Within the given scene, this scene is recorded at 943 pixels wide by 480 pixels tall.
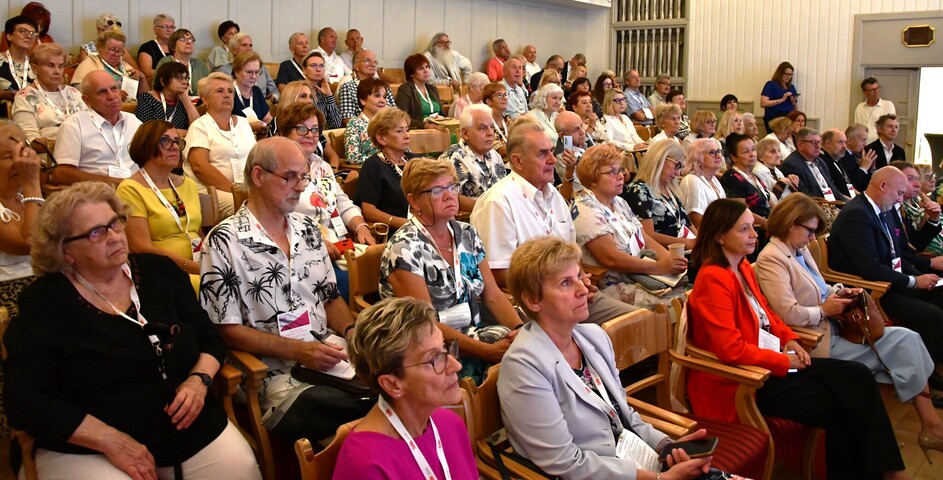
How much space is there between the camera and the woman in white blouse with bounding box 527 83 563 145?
23.3 ft

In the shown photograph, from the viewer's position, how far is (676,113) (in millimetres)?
7812

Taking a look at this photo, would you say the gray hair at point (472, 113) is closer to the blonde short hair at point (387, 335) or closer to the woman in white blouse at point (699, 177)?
the woman in white blouse at point (699, 177)

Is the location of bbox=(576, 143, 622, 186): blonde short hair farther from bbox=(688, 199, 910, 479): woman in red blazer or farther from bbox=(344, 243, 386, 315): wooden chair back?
bbox=(344, 243, 386, 315): wooden chair back

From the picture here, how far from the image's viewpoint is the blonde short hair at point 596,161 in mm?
4059

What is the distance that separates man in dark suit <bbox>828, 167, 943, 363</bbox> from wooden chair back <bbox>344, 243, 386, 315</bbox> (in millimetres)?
2759

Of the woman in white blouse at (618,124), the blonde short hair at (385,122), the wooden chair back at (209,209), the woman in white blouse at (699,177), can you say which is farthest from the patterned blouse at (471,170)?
the woman in white blouse at (618,124)

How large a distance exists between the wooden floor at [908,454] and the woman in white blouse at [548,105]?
3.76m

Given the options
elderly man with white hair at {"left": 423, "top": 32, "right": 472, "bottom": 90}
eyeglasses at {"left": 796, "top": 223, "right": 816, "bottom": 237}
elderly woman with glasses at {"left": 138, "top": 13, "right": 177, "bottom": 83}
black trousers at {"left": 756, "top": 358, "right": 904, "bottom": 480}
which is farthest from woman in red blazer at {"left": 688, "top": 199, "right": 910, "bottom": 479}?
elderly man with white hair at {"left": 423, "top": 32, "right": 472, "bottom": 90}

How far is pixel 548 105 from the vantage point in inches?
284

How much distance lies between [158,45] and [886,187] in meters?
6.23

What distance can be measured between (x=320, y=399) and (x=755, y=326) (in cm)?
173

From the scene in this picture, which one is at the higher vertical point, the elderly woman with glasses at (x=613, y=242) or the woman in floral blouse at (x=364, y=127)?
the woman in floral blouse at (x=364, y=127)

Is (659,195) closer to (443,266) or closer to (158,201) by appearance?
(443,266)

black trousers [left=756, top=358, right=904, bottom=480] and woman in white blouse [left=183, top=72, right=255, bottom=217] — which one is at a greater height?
woman in white blouse [left=183, top=72, right=255, bottom=217]
